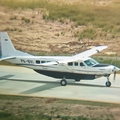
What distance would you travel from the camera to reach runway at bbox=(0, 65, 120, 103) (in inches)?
165

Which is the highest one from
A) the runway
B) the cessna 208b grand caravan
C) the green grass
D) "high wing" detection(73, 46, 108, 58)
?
the green grass

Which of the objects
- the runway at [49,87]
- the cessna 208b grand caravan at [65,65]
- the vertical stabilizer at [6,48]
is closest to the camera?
the runway at [49,87]

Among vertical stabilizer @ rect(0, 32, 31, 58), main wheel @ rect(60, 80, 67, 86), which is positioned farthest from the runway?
vertical stabilizer @ rect(0, 32, 31, 58)

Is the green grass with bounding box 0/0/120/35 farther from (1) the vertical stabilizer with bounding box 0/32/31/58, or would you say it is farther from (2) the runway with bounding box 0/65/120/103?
(2) the runway with bounding box 0/65/120/103

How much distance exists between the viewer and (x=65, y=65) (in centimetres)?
432

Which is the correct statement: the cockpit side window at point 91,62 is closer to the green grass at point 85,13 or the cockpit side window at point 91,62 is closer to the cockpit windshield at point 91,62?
the cockpit windshield at point 91,62

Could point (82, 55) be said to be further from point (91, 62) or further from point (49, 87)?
point (49, 87)

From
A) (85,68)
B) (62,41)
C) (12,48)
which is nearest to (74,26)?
(62,41)

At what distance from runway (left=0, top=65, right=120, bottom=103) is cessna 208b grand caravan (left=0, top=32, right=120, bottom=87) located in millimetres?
63

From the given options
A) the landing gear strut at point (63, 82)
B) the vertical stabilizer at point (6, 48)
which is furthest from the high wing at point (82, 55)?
the vertical stabilizer at point (6, 48)

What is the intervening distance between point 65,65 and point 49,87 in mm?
345

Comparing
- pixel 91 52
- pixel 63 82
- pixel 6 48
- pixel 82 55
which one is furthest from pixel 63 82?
pixel 6 48

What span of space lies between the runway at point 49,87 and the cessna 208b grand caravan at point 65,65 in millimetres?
63

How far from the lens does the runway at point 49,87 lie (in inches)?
165
